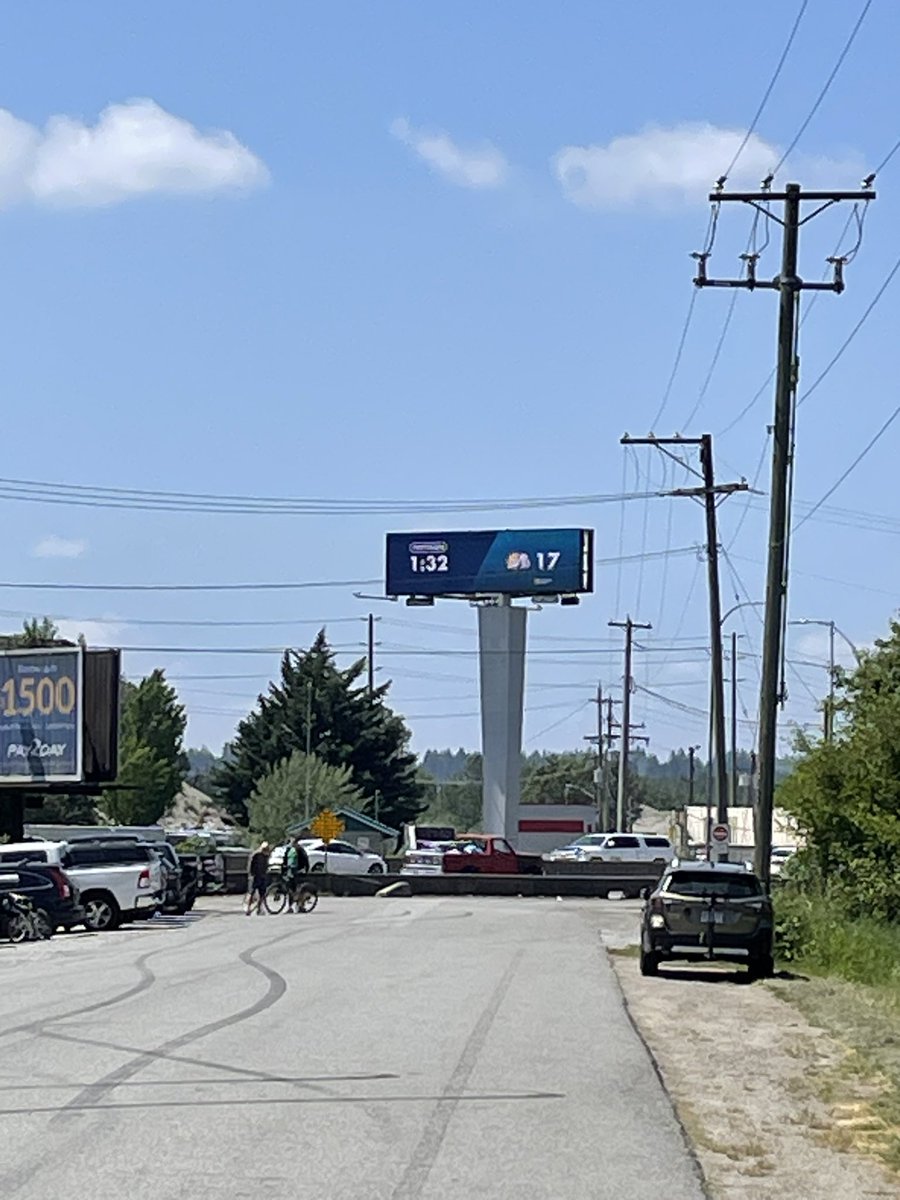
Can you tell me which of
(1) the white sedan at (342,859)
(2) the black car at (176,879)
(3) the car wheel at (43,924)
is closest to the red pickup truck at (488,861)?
(1) the white sedan at (342,859)

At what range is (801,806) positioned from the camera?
3341 centimetres

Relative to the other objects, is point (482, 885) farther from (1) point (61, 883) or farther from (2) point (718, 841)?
(1) point (61, 883)

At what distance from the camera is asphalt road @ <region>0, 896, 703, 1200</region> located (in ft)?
32.5

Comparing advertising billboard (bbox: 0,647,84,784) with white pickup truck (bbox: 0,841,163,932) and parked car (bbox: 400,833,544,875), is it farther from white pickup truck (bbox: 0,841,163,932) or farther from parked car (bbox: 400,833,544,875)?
parked car (bbox: 400,833,544,875)

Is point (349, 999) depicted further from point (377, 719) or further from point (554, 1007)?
point (377, 719)

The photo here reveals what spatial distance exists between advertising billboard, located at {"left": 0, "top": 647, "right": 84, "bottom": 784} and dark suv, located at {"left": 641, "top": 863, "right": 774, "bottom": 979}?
99.2 feet

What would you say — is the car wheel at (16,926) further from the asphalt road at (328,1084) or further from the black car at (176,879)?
the asphalt road at (328,1084)

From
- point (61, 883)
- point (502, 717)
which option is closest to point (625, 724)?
point (502, 717)

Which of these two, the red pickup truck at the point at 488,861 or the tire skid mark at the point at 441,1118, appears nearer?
the tire skid mark at the point at 441,1118

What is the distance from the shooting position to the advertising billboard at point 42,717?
177 ft

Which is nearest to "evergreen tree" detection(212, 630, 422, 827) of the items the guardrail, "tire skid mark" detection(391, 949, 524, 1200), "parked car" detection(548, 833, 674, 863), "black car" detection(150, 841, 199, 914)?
"parked car" detection(548, 833, 674, 863)

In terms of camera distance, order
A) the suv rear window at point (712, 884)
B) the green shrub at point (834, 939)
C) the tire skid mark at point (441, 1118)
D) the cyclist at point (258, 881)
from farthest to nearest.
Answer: the cyclist at point (258, 881)
the suv rear window at point (712, 884)
the green shrub at point (834, 939)
the tire skid mark at point (441, 1118)

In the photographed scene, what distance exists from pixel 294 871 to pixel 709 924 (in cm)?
2144

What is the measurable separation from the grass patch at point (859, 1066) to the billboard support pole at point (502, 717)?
189ft
